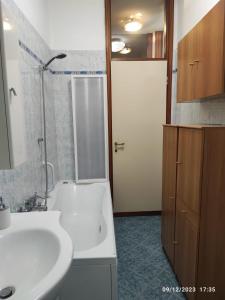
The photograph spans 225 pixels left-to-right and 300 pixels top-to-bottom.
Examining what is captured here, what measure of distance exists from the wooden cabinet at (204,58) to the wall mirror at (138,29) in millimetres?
965

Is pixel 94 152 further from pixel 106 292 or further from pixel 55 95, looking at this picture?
pixel 106 292

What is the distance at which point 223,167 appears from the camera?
4.42ft

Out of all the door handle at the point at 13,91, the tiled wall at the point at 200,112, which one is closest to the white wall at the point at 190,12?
the tiled wall at the point at 200,112

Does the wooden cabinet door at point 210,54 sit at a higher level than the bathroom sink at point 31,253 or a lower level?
higher

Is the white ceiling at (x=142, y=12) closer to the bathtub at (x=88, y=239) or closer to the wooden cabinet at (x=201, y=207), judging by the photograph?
the wooden cabinet at (x=201, y=207)

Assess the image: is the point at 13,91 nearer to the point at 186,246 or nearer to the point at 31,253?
the point at 31,253

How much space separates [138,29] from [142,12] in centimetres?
20

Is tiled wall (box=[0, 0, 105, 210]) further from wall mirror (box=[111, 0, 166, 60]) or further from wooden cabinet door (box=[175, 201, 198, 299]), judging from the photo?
wooden cabinet door (box=[175, 201, 198, 299])

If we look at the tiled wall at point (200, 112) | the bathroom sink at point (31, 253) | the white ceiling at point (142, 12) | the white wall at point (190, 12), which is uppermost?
the white ceiling at point (142, 12)

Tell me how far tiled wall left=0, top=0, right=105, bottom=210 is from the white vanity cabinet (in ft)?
1.40

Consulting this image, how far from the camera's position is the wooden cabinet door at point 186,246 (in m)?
1.49

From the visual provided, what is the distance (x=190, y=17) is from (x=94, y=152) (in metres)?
1.89

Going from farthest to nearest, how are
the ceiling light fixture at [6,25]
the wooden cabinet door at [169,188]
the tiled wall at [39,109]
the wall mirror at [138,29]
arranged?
the wall mirror at [138,29], the wooden cabinet door at [169,188], the tiled wall at [39,109], the ceiling light fixture at [6,25]

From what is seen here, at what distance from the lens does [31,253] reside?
1022 mm
